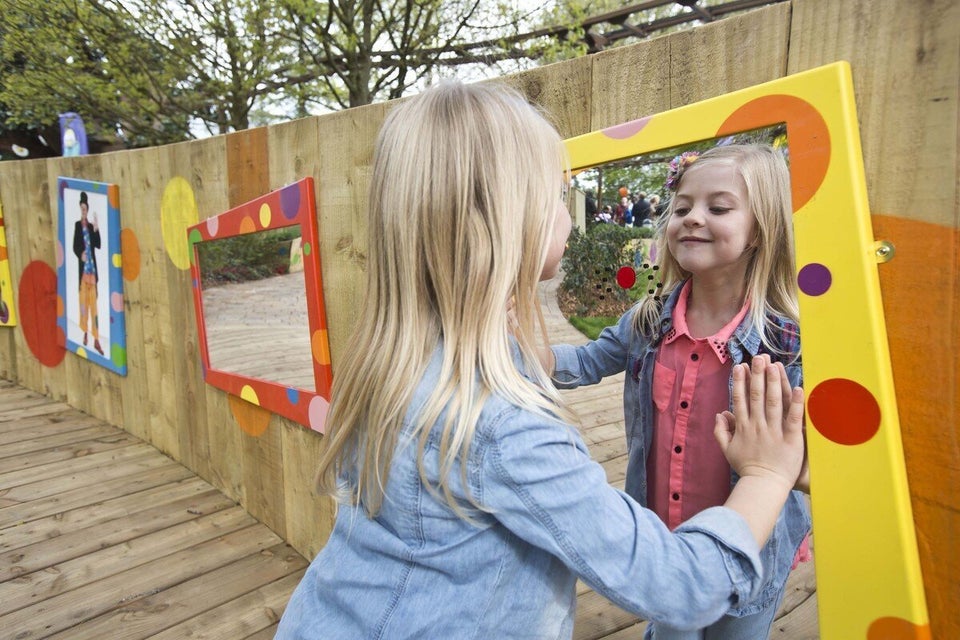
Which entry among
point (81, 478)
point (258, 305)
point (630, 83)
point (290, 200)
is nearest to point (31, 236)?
point (81, 478)

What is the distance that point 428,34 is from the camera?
6992mm

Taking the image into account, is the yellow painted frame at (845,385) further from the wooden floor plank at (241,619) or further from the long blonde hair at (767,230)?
the wooden floor plank at (241,619)

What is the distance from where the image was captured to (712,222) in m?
0.86

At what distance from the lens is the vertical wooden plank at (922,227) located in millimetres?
729

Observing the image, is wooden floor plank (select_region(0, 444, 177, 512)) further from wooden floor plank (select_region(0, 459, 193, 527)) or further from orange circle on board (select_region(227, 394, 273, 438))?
orange circle on board (select_region(227, 394, 273, 438))

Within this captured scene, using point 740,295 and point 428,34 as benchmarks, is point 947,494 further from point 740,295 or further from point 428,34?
point 428,34

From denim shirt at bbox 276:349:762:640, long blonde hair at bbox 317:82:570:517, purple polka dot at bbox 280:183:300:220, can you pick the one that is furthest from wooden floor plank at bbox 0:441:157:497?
long blonde hair at bbox 317:82:570:517

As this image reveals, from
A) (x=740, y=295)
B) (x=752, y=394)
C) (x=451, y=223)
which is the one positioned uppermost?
(x=451, y=223)

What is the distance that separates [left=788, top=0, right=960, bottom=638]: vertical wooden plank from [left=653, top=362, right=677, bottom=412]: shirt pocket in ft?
0.98

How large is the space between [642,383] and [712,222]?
304mm

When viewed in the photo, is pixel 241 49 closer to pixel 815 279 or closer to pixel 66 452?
pixel 66 452

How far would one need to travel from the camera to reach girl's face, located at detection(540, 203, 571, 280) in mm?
879

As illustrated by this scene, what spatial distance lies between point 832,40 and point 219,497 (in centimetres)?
276

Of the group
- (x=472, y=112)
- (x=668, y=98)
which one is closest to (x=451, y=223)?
(x=472, y=112)
